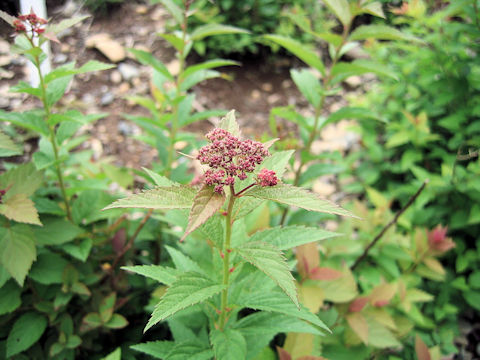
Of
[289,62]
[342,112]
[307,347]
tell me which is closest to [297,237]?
[307,347]

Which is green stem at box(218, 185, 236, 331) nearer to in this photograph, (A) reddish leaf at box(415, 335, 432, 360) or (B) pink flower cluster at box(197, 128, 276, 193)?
(B) pink flower cluster at box(197, 128, 276, 193)

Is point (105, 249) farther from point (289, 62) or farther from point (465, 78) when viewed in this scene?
point (289, 62)

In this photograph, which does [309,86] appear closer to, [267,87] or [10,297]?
[10,297]

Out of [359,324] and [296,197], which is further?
[359,324]

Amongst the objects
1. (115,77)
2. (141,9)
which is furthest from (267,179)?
(141,9)

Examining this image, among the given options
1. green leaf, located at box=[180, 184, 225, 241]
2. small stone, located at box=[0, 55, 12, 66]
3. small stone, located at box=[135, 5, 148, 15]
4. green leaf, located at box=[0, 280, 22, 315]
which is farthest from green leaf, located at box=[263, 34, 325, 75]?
small stone, located at box=[135, 5, 148, 15]
